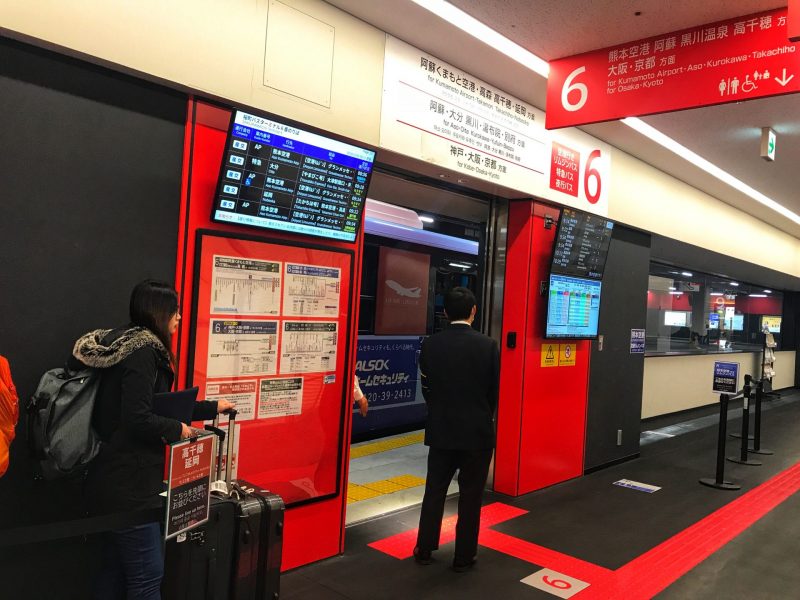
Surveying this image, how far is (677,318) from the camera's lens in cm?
1023

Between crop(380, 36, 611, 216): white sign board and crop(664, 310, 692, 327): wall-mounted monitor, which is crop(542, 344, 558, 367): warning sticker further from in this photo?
crop(664, 310, 692, 327): wall-mounted monitor

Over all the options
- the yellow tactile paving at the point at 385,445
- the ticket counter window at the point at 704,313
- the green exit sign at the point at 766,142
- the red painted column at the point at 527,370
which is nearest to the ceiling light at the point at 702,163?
the green exit sign at the point at 766,142

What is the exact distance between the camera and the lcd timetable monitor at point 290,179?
2.67 metres

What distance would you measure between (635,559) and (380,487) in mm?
1856

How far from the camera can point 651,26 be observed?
10.5 feet

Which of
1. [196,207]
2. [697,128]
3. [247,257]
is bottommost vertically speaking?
[247,257]

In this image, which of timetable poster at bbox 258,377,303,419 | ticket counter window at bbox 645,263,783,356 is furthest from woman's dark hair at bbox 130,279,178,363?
ticket counter window at bbox 645,263,783,356

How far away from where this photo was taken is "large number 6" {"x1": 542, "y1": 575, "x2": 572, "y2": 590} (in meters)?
3.16

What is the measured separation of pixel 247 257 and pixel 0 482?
4.33 feet

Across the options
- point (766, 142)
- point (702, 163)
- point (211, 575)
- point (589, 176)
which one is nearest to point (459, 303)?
point (211, 575)

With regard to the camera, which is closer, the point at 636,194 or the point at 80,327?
the point at 80,327

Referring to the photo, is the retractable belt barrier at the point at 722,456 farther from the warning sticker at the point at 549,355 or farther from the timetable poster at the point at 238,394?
the timetable poster at the point at 238,394

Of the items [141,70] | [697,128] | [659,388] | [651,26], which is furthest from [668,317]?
[141,70]

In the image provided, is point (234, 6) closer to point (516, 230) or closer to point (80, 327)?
point (80, 327)
